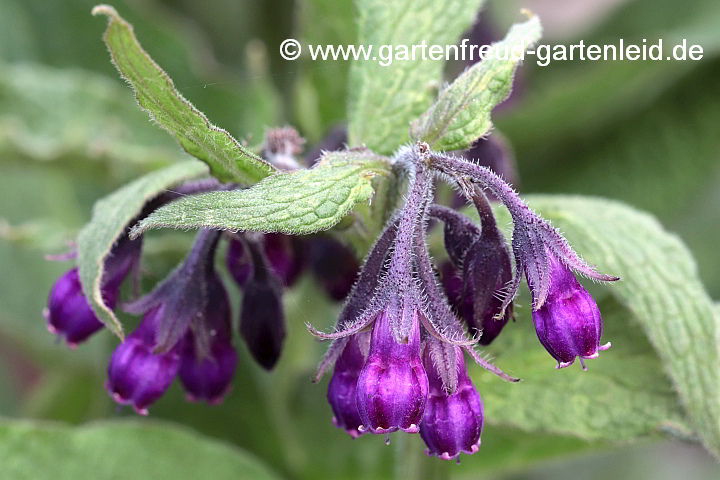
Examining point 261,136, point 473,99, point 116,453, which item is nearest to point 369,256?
point 473,99

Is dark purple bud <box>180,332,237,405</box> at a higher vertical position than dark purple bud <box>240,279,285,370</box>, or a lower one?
lower

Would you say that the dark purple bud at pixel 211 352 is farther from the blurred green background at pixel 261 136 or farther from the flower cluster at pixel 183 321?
the blurred green background at pixel 261 136

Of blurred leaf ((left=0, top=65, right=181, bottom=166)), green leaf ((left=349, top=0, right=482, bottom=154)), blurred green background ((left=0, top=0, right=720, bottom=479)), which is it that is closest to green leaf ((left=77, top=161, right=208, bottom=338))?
green leaf ((left=349, top=0, right=482, bottom=154))

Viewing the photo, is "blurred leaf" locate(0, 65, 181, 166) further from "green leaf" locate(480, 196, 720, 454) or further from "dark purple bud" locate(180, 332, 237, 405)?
"green leaf" locate(480, 196, 720, 454)

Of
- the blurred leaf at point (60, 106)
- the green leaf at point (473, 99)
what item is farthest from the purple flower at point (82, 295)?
the blurred leaf at point (60, 106)

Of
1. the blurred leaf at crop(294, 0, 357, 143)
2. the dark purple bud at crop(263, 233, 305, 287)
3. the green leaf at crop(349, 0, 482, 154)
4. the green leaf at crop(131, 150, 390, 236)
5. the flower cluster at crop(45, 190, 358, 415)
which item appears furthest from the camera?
the blurred leaf at crop(294, 0, 357, 143)

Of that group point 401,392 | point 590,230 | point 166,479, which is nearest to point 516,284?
point 401,392

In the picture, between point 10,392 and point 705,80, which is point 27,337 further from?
point 705,80
